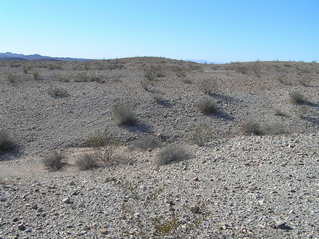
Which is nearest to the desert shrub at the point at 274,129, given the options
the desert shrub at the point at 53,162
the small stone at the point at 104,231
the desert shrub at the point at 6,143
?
the desert shrub at the point at 53,162

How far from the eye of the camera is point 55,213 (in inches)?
235

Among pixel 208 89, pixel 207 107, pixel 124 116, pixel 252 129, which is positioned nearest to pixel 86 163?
pixel 124 116

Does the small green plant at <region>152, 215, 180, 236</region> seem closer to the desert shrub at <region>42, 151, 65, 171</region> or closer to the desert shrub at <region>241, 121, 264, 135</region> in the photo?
the desert shrub at <region>42, 151, 65, 171</region>

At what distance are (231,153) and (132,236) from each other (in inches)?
215

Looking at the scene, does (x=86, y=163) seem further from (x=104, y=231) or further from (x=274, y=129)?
(x=274, y=129)

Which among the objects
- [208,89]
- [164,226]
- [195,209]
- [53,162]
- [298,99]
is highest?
[208,89]

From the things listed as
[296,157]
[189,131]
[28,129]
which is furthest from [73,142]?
[296,157]

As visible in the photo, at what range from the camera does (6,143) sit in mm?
12445

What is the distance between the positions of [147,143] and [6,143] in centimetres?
480

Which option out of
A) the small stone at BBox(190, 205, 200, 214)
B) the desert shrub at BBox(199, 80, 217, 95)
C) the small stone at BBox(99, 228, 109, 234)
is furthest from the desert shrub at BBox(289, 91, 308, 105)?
the small stone at BBox(99, 228, 109, 234)

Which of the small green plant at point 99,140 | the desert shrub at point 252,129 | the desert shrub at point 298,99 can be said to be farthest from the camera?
the desert shrub at point 298,99

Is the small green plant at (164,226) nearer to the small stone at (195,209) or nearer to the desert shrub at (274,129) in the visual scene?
the small stone at (195,209)

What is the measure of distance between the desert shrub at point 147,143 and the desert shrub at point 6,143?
4.20 m

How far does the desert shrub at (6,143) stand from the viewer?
40.5 feet
